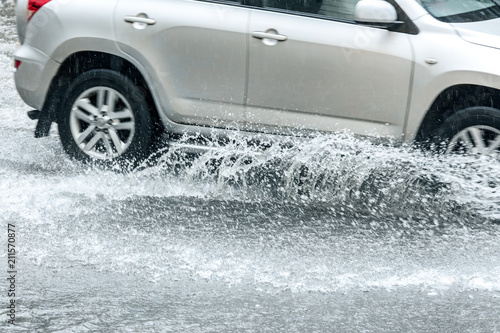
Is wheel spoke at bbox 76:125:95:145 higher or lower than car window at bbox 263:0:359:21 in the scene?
lower

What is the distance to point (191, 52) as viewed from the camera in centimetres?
601

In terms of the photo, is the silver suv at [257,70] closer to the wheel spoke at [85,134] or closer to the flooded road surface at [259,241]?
the wheel spoke at [85,134]

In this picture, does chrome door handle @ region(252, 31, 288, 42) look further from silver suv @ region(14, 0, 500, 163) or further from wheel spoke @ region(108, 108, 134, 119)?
wheel spoke @ region(108, 108, 134, 119)

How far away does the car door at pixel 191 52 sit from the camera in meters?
5.93

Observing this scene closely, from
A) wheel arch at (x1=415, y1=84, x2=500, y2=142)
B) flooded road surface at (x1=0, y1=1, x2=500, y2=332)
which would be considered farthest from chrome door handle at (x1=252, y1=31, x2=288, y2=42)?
wheel arch at (x1=415, y1=84, x2=500, y2=142)

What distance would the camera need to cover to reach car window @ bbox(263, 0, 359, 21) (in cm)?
580

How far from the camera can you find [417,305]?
412 centimetres

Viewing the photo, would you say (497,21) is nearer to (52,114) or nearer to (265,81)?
(265,81)

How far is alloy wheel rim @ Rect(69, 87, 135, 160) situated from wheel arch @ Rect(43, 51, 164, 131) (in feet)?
0.58

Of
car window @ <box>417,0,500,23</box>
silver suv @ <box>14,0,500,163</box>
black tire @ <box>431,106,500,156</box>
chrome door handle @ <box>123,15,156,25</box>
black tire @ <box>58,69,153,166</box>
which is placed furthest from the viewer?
black tire @ <box>58,69,153,166</box>

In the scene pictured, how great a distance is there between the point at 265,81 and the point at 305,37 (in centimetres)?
43

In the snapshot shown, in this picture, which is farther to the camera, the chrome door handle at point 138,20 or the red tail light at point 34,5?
the red tail light at point 34,5

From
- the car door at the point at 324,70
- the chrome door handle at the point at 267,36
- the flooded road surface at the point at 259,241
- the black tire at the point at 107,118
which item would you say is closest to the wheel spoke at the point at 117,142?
the black tire at the point at 107,118

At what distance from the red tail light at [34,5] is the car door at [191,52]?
663mm
